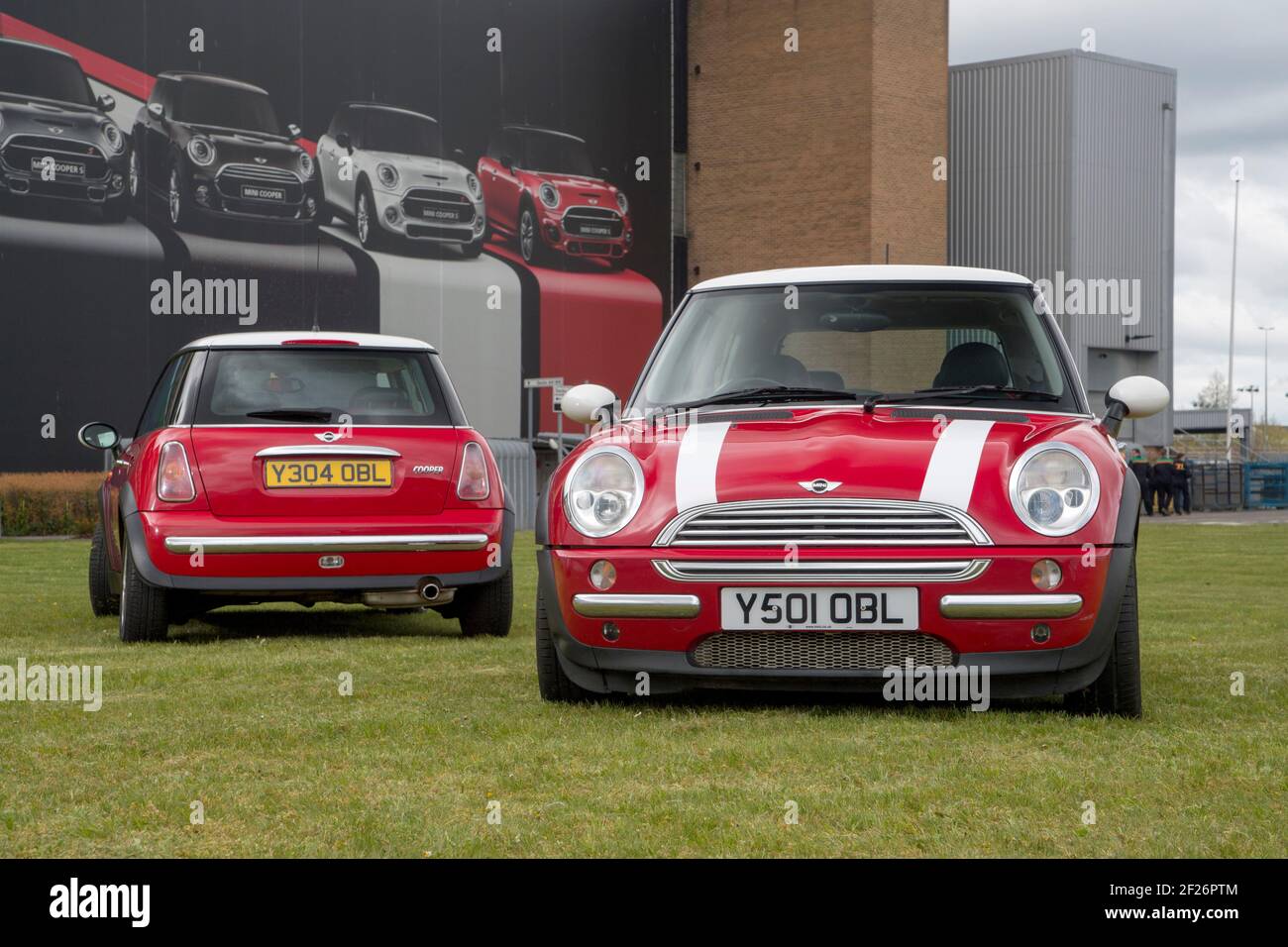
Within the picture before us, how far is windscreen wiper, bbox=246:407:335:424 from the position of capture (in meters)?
8.30

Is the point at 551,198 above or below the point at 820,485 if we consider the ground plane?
above

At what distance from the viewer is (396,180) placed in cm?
3706

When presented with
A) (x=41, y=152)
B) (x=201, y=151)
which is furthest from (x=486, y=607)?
(x=201, y=151)

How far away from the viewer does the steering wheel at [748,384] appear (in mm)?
6254

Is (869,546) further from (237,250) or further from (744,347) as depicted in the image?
(237,250)

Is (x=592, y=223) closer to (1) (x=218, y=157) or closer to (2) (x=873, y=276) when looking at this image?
(1) (x=218, y=157)

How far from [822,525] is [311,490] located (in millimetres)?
3596

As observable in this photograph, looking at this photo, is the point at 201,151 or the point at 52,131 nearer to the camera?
the point at 52,131

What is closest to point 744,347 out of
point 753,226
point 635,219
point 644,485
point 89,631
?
point 644,485

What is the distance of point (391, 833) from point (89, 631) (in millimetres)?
6048

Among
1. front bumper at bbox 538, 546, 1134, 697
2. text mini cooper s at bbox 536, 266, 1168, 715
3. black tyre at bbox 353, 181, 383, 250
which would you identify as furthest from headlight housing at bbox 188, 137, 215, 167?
front bumper at bbox 538, 546, 1134, 697

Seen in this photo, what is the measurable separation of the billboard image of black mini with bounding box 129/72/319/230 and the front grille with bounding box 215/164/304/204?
0.07 ft

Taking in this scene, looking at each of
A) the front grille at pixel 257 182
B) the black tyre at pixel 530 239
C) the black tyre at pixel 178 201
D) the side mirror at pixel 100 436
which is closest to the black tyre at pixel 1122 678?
the side mirror at pixel 100 436

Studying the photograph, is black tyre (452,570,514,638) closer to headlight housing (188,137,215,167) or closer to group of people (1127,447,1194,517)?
headlight housing (188,137,215,167)
